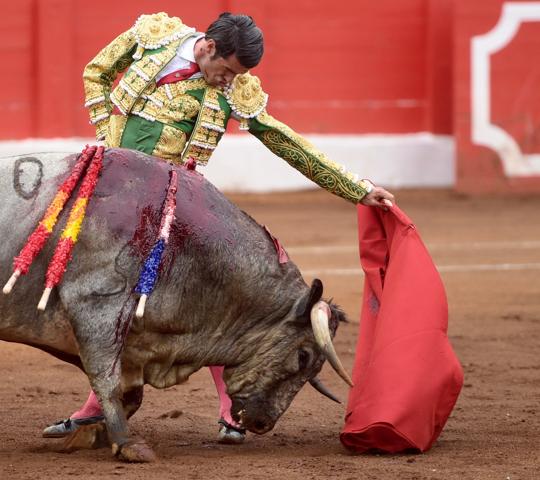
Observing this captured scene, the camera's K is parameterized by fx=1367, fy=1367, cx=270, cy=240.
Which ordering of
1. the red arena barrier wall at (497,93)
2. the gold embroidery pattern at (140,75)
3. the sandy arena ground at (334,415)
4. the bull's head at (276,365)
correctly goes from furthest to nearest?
the red arena barrier wall at (497,93), the gold embroidery pattern at (140,75), the bull's head at (276,365), the sandy arena ground at (334,415)

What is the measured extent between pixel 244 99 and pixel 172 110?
0.74 feet

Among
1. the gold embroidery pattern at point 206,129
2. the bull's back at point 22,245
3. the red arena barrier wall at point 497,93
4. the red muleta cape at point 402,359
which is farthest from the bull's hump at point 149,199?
the red arena barrier wall at point 497,93

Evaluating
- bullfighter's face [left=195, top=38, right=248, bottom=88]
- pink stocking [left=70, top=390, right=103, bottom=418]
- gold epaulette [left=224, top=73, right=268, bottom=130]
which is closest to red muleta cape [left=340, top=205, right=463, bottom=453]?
gold epaulette [left=224, top=73, right=268, bottom=130]

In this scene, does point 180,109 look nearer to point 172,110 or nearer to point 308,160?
point 172,110

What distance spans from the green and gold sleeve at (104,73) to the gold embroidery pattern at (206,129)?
282 mm

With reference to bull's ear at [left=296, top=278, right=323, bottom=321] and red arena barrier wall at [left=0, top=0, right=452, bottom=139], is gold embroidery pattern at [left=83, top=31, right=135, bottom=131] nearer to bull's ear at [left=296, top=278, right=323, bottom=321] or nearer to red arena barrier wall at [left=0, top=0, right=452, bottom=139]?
bull's ear at [left=296, top=278, right=323, bottom=321]

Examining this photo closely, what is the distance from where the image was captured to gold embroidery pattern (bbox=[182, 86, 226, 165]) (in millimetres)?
4234

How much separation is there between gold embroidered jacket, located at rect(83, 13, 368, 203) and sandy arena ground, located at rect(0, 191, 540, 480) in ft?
2.73

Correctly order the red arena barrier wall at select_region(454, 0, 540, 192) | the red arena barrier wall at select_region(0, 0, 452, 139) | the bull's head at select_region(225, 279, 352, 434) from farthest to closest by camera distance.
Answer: the red arena barrier wall at select_region(0, 0, 452, 139), the red arena barrier wall at select_region(454, 0, 540, 192), the bull's head at select_region(225, 279, 352, 434)

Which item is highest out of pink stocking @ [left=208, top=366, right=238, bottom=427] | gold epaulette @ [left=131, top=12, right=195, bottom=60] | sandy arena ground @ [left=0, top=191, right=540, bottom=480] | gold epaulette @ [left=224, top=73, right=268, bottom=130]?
gold epaulette @ [left=131, top=12, right=195, bottom=60]

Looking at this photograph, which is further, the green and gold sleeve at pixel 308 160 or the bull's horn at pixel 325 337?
the green and gold sleeve at pixel 308 160

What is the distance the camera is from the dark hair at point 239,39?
4016 millimetres

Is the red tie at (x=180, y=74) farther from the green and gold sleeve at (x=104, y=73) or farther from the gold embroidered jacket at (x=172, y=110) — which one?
the green and gold sleeve at (x=104, y=73)

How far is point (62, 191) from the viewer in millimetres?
3830
